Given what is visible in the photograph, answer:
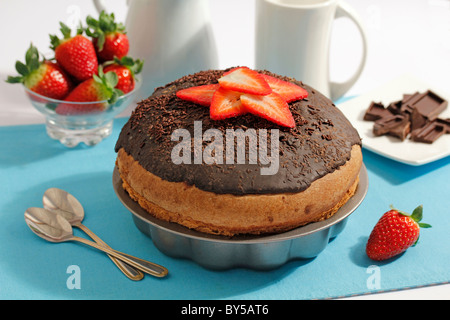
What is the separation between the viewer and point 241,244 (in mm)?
1827

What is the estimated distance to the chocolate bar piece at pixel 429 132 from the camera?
8.68ft

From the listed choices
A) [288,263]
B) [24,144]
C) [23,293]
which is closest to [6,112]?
[24,144]

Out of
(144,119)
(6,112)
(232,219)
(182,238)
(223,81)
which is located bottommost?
(6,112)

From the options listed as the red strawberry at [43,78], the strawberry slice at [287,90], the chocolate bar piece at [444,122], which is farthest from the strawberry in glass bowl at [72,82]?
the chocolate bar piece at [444,122]

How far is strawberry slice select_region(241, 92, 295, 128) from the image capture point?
1.90 m

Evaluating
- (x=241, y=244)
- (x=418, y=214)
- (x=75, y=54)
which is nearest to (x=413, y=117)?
(x=418, y=214)

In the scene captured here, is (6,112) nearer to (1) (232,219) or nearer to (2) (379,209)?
(1) (232,219)

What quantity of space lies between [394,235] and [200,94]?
0.88 m

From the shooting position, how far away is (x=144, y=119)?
6.77 ft

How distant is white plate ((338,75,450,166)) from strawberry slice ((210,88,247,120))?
37.2 inches

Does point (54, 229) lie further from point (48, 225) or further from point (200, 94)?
point (200, 94)

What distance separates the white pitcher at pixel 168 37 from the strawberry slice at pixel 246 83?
977 mm

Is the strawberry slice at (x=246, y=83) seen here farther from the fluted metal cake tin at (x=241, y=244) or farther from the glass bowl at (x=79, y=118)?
the glass bowl at (x=79, y=118)
